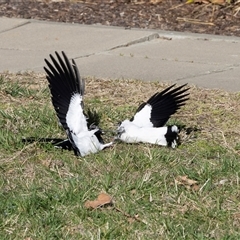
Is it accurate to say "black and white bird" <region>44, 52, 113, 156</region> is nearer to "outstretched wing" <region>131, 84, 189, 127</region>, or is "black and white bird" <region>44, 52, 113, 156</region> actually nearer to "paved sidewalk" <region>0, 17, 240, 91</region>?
"outstretched wing" <region>131, 84, 189, 127</region>

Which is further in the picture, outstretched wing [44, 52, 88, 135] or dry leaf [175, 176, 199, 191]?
outstretched wing [44, 52, 88, 135]

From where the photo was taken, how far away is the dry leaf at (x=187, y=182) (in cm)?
423

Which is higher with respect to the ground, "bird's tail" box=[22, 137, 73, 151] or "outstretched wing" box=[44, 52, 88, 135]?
"outstretched wing" box=[44, 52, 88, 135]

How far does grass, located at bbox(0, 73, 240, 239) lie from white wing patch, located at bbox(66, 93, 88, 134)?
0.18 metres

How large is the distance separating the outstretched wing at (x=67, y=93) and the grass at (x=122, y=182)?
0.76 feet

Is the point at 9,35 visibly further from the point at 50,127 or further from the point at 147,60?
the point at 50,127

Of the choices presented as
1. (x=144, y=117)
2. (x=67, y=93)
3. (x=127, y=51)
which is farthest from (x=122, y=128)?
(x=127, y=51)

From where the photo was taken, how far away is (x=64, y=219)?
3.86m

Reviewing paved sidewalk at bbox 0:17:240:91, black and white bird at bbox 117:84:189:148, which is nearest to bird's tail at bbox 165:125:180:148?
black and white bird at bbox 117:84:189:148

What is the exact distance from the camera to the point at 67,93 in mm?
4938

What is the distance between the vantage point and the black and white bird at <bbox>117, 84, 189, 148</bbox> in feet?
16.0

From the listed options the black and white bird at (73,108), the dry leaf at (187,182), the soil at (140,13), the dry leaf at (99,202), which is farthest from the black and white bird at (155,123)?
the soil at (140,13)

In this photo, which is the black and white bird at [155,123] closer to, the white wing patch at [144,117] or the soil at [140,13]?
the white wing patch at [144,117]

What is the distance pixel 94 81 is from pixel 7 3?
3.84 meters
